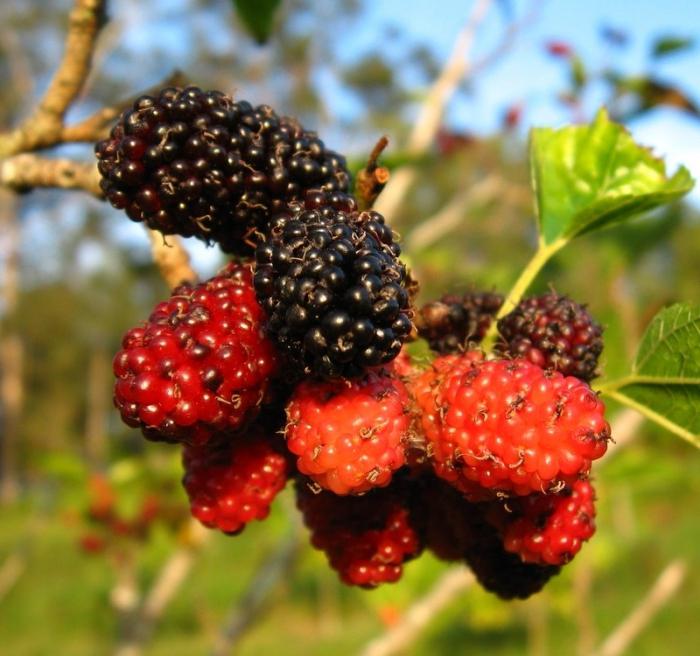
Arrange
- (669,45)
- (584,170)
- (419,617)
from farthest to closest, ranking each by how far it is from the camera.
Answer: (669,45) → (419,617) → (584,170)

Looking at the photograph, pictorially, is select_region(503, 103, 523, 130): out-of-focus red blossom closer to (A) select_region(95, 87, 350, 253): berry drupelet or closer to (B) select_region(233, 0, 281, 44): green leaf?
(B) select_region(233, 0, 281, 44): green leaf

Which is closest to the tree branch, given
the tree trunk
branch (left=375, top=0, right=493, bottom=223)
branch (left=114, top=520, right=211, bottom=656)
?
branch (left=375, top=0, right=493, bottom=223)

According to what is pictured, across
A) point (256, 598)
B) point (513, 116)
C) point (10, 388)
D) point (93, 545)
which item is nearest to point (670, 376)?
point (256, 598)

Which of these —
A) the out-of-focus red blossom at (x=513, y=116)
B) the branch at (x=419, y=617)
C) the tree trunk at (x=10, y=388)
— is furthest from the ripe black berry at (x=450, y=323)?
the tree trunk at (x=10, y=388)

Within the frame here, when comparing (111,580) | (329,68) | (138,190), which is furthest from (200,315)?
(329,68)

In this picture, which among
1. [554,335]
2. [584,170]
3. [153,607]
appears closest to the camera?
[554,335]

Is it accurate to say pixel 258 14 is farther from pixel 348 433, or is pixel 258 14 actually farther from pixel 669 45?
pixel 669 45

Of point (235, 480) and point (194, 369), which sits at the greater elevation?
point (194, 369)
